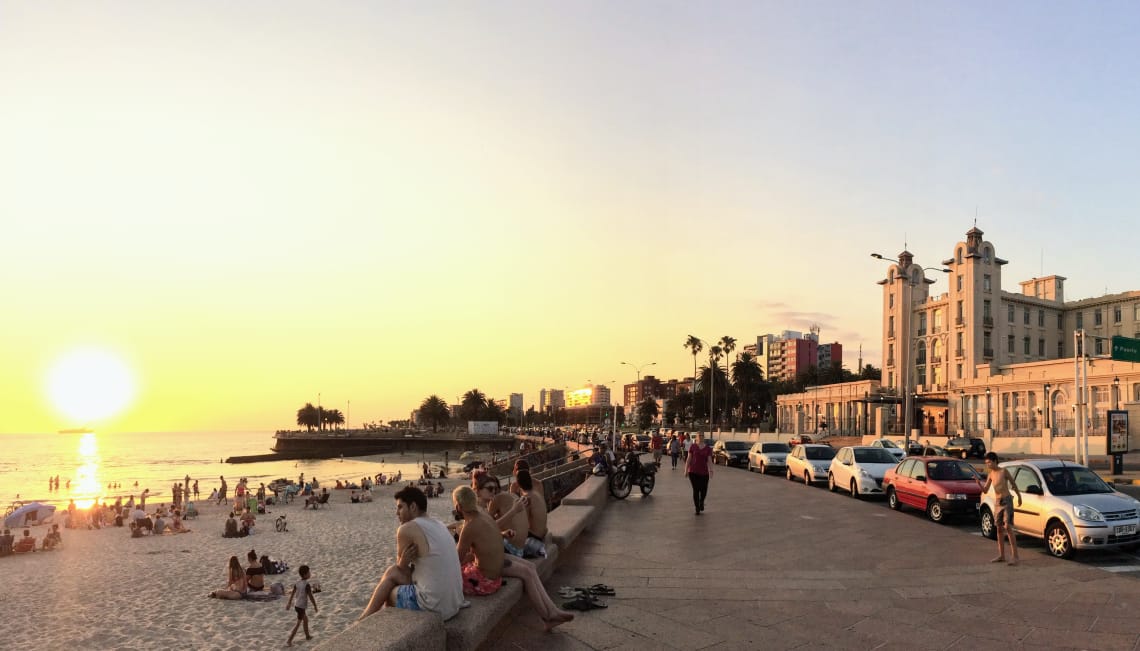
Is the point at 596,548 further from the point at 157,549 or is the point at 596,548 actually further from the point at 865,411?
the point at 865,411

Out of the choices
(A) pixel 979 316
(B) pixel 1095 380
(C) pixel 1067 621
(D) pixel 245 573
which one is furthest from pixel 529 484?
(A) pixel 979 316

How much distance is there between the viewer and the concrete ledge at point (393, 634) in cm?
470

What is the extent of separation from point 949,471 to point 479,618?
14.1 m

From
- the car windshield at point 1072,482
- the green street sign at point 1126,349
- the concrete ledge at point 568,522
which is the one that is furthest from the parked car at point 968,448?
the concrete ledge at point 568,522

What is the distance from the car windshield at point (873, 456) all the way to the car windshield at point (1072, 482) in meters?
9.06

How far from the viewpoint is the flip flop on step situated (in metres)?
7.79

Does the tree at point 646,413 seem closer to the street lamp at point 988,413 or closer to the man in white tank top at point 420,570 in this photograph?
the street lamp at point 988,413

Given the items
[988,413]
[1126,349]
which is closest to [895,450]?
[1126,349]

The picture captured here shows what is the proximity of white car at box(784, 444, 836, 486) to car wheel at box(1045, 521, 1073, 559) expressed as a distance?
13.4 m

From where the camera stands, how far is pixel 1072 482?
12.1 meters

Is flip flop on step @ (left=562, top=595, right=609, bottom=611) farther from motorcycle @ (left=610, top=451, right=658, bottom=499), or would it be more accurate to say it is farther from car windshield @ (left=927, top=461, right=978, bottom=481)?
motorcycle @ (left=610, top=451, right=658, bottom=499)

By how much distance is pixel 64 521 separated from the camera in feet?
124

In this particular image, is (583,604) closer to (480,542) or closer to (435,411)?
(480,542)

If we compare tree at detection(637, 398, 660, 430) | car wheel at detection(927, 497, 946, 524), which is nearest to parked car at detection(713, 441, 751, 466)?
car wheel at detection(927, 497, 946, 524)
